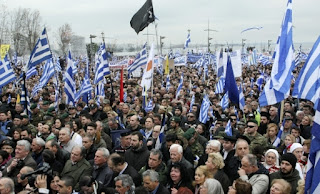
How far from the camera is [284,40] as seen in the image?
24.1 feet

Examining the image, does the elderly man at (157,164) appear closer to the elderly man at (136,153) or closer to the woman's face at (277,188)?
the elderly man at (136,153)

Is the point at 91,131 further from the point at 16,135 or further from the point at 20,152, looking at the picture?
the point at 16,135

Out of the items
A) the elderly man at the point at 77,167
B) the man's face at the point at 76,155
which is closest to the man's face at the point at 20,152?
the elderly man at the point at 77,167

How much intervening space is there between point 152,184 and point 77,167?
1609 millimetres

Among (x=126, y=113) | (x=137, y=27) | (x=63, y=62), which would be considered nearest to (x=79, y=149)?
(x=126, y=113)

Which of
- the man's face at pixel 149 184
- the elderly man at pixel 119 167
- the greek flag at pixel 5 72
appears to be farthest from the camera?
the greek flag at pixel 5 72

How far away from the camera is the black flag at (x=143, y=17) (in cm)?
1234

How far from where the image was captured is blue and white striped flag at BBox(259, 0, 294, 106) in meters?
7.26

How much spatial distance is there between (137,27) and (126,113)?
3.07 m

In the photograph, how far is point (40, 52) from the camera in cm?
1148

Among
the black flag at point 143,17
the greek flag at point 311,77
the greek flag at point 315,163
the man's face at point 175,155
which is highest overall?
the black flag at point 143,17

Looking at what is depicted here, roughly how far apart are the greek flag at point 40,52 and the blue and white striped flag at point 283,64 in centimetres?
A: 679

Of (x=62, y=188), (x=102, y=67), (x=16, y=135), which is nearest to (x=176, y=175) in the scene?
(x=62, y=188)

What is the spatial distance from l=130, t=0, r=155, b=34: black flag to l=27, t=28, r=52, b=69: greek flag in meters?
2.78
